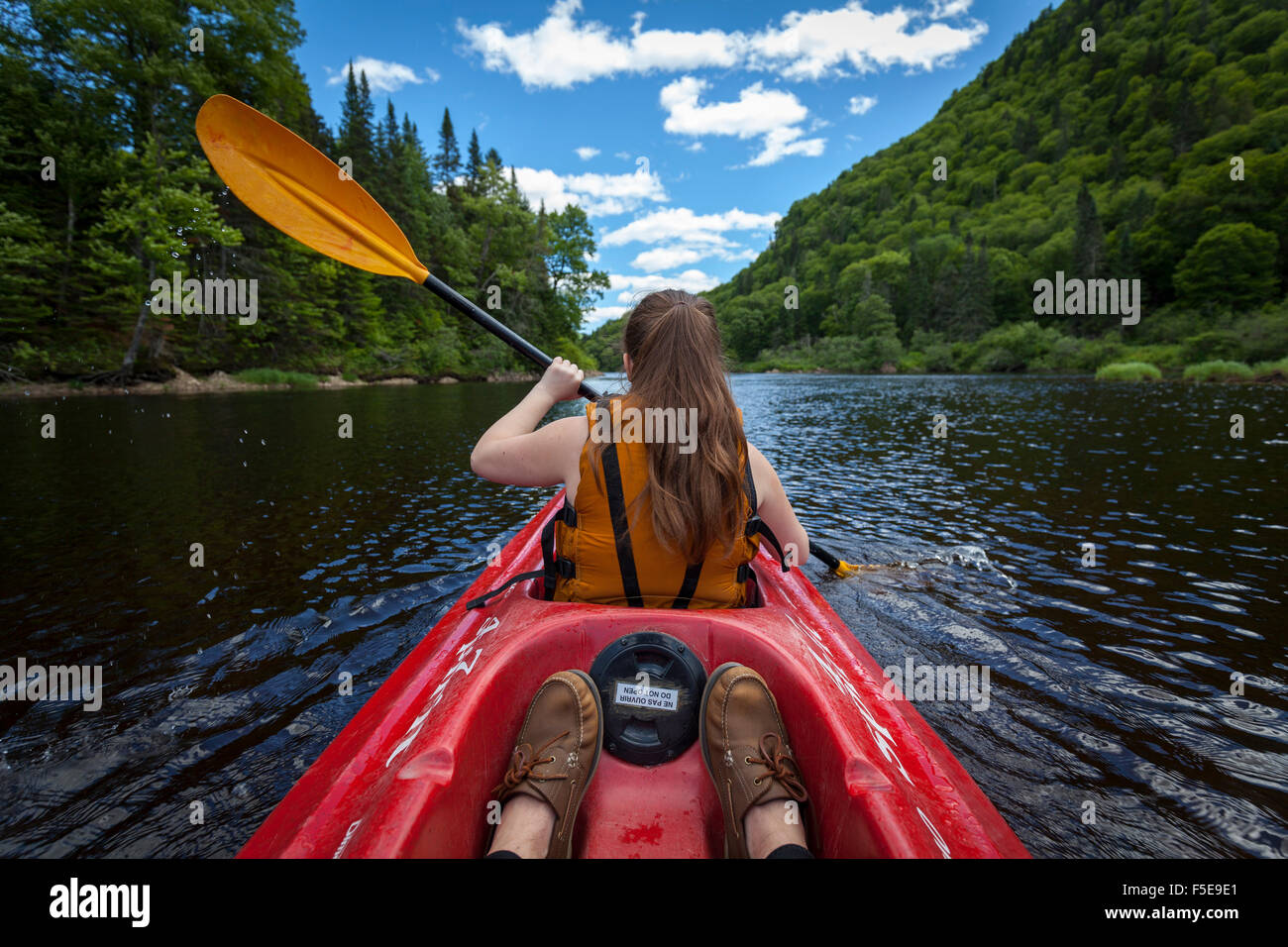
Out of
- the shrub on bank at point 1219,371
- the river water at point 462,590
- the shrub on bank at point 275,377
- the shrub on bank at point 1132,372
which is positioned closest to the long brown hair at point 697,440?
the river water at point 462,590

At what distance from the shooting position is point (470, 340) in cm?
4062

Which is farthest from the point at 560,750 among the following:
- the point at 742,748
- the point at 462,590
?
the point at 462,590

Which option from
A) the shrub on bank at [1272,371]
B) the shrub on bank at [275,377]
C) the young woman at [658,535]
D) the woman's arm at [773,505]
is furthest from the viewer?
the shrub on bank at [275,377]

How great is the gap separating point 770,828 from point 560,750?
0.63 meters

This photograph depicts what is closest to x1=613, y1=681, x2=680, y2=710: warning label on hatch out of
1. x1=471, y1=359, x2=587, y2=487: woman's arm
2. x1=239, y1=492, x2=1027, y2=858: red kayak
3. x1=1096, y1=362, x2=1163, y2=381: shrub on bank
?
x1=239, y1=492, x2=1027, y2=858: red kayak

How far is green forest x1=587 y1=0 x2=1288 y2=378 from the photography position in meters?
42.3

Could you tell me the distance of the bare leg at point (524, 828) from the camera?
142cm

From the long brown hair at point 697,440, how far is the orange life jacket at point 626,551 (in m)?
0.04

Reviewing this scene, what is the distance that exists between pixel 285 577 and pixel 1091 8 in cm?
18124

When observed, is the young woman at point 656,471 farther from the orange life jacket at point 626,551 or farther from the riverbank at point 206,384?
the riverbank at point 206,384

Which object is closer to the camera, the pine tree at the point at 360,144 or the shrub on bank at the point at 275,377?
the shrub on bank at the point at 275,377
